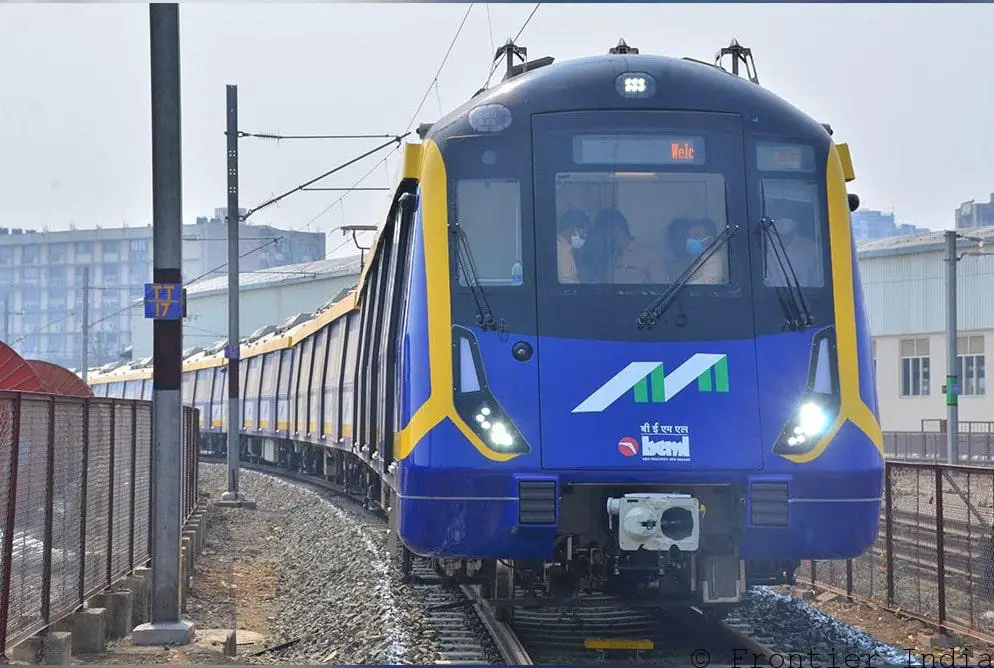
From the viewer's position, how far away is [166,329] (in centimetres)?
1008

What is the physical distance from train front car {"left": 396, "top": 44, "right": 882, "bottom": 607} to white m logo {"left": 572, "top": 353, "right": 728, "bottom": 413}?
1 cm

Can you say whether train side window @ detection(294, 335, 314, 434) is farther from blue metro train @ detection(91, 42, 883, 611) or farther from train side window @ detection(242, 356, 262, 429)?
blue metro train @ detection(91, 42, 883, 611)

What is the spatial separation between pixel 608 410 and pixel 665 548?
0.83 m

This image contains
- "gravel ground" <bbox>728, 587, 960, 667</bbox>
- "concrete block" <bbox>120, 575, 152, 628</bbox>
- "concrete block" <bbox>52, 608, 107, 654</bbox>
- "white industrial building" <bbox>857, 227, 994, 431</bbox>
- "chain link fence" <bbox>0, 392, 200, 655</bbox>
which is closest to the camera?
"chain link fence" <bbox>0, 392, 200, 655</bbox>

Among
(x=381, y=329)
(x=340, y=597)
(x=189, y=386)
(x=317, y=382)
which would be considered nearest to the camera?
(x=381, y=329)

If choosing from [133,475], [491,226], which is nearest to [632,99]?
[491,226]

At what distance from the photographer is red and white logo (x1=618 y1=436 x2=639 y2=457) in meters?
7.86

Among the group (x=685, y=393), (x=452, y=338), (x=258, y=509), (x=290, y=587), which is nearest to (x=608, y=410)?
(x=685, y=393)

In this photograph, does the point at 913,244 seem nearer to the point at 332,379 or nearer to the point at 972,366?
the point at 972,366

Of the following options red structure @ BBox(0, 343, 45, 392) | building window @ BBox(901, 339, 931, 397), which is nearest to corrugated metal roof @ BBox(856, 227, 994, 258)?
building window @ BBox(901, 339, 931, 397)

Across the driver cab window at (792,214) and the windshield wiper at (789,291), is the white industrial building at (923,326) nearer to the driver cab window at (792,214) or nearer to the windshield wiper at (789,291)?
the driver cab window at (792,214)

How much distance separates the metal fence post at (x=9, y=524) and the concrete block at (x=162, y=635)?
92.1 inches

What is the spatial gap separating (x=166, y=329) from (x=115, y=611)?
219 cm

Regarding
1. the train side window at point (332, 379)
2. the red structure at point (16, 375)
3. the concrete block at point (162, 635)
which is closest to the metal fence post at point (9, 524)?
the concrete block at point (162, 635)
